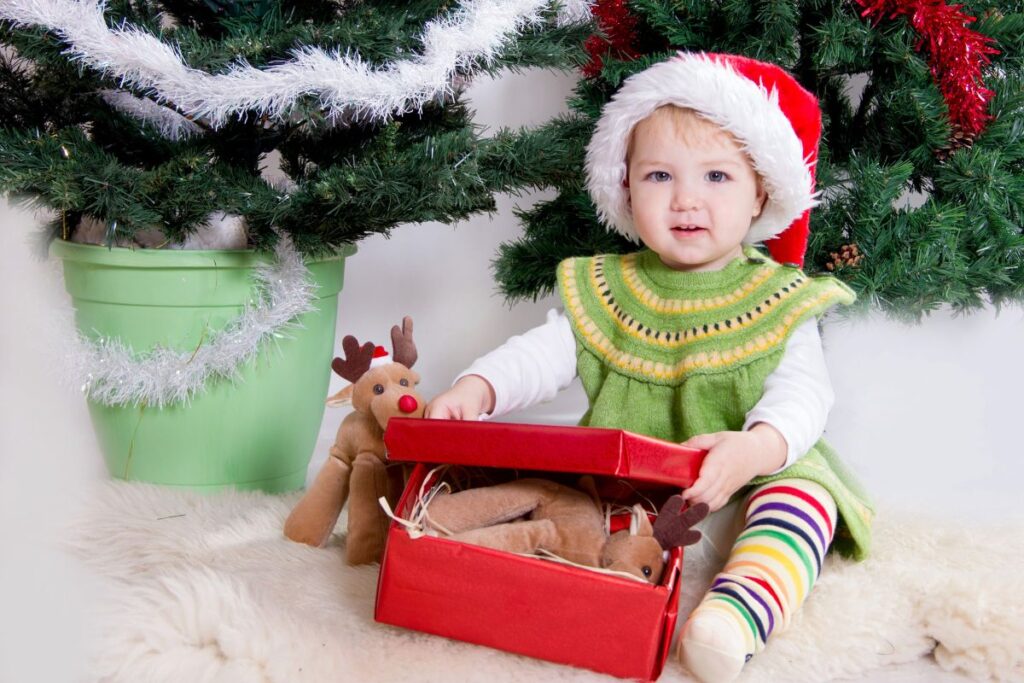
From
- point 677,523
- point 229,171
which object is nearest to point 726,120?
point 677,523

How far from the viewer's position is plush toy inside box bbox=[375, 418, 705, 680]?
76 centimetres

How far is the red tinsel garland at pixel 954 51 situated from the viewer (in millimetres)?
1153

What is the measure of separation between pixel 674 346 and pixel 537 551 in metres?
0.33

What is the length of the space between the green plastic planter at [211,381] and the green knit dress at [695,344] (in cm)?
37

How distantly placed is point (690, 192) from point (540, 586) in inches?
18.4

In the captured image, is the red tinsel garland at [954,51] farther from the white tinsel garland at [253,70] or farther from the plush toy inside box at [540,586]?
the plush toy inside box at [540,586]

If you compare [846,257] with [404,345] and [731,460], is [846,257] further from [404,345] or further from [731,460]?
[404,345]

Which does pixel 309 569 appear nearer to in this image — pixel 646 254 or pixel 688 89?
pixel 646 254

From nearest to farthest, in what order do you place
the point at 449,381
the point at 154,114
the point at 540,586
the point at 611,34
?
the point at 540,586 → the point at 154,114 → the point at 611,34 → the point at 449,381

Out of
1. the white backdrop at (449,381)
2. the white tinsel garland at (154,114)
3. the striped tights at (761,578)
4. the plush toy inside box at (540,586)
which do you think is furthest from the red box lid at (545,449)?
the white tinsel garland at (154,114)

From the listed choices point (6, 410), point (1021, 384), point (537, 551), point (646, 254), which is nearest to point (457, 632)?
point (537, 551)

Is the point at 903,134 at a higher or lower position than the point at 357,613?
higher

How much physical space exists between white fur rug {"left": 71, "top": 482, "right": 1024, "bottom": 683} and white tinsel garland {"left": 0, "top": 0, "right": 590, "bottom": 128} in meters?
0.48

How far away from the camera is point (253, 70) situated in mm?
1044
